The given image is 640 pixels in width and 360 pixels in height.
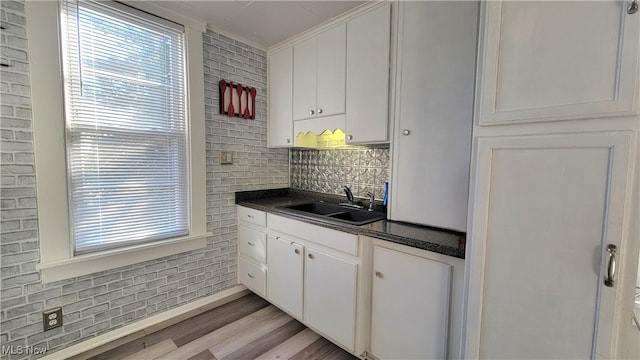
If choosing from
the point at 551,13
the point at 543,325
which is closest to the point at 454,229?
the point at 543,325

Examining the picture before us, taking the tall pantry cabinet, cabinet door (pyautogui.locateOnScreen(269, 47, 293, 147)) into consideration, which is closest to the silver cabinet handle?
the tall pantry cabinet

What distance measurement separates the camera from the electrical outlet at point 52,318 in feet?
5.22

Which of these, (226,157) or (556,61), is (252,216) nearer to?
(226,157)

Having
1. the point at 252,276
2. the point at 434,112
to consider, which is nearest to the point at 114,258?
the point at 252,276

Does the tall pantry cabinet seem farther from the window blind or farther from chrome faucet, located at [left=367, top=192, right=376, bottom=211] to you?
the window blind

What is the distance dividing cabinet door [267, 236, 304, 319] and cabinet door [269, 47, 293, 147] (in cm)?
92

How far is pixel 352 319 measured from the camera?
1578mm

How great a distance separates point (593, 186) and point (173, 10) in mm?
2524

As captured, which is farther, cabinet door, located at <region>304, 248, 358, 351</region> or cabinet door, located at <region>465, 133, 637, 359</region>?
cabinet door, located at <region>304, 248, 358, 351</region>

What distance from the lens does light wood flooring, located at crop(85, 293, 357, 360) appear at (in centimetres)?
174

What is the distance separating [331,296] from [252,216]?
995 mm

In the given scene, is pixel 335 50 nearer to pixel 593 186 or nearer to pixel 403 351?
pixel 593 186

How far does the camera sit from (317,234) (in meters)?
1.75

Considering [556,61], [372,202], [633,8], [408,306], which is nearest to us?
[633,8]
